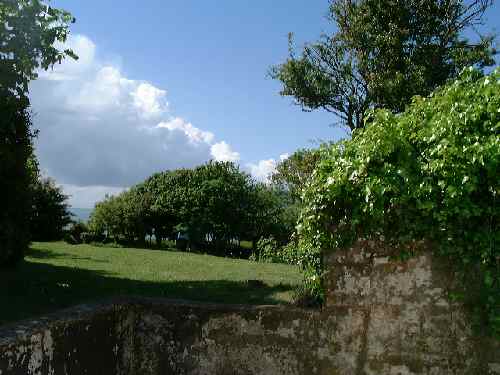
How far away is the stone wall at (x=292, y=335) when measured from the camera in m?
4.14

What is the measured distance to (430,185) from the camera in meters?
4.09

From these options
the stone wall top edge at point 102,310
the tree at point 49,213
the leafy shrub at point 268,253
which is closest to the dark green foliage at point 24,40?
the stone wall top edge at point 102,310

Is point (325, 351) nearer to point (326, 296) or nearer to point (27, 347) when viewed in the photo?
point (326, 296)

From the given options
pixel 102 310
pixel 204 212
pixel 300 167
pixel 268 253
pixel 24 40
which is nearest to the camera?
pixel 102 310

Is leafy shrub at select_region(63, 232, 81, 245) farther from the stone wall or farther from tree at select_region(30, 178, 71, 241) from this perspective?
the stone wall

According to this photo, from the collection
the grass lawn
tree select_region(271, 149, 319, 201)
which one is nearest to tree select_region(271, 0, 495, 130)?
tree select_region(271, 149, 319, 201)

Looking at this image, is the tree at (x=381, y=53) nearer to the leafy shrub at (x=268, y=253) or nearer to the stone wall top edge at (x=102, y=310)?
the leafy shrub at (x=268, y=253)

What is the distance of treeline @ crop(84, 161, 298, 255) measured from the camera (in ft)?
115

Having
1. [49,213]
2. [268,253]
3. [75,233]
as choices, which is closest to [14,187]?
[268,253]

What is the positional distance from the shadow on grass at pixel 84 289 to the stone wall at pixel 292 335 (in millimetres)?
2422

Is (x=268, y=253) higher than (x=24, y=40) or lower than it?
lower

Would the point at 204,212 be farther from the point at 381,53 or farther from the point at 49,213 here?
the point at 381,53

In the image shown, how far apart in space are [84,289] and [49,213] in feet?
79.9

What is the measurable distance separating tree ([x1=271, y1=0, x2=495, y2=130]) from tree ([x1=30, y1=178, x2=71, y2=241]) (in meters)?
18.5
